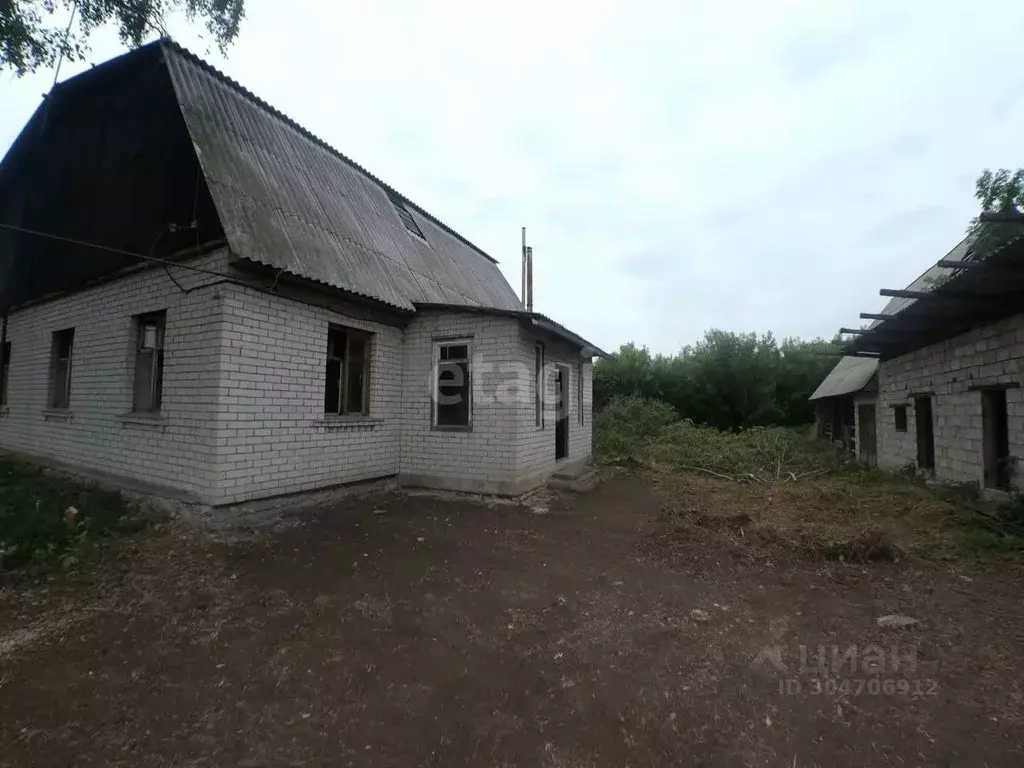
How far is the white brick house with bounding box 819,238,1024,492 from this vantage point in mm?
6305

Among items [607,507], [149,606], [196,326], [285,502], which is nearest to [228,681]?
[149,606]

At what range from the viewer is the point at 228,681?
9.41 ft

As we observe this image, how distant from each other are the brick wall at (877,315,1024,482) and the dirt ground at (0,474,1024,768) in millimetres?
3258

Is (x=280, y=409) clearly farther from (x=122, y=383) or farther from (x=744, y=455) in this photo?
(x=744, y=455)

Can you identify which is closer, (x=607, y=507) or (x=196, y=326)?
Result: (x=196, y=326)

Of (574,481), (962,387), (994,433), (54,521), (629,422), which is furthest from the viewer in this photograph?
(629,422)

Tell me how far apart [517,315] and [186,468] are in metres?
5.07

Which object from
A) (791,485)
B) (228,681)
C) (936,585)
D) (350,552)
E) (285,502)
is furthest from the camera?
(791,485)

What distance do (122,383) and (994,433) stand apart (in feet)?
45.3

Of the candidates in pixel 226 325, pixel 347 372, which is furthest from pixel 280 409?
pixel 347 372

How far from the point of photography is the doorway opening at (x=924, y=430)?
9.49 metres

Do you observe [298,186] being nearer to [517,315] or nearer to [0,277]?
[517,315]

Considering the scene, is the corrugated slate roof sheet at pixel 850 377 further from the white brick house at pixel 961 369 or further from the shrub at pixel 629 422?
the shrub at pixel 629 422

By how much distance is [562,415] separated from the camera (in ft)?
35.8
